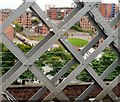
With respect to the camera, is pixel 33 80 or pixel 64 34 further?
pixel 33 80

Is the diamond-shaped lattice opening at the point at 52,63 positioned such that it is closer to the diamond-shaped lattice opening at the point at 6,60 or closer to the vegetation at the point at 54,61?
the vegetation at the point at 54,61

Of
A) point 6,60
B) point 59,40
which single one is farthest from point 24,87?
point 59,40

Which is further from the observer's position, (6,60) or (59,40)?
(6,60)

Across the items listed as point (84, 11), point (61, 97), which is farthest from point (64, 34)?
point (61, 97)

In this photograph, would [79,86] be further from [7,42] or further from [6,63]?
[7,42]

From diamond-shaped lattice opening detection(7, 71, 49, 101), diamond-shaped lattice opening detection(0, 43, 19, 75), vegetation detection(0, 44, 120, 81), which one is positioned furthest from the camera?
diamond-shaped lattice opening detection(7, 71, 49, 101)

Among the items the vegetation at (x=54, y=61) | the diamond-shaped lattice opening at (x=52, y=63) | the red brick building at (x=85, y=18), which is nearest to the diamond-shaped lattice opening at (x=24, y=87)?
the vegetation at (x=54, y=61)

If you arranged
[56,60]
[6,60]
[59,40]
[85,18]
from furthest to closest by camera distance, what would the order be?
[56,60]
[6,60]
[85,18]
[59,40]

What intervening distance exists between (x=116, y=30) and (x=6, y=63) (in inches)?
53.5

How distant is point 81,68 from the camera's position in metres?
2.17

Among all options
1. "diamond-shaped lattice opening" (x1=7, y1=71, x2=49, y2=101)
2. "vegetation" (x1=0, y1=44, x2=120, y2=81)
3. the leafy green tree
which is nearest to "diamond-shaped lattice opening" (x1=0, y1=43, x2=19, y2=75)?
"vegetation" (x1=0, y1=44, x2=120, y2=81)

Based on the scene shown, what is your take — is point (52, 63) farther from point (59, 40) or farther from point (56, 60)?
point (59, 40)

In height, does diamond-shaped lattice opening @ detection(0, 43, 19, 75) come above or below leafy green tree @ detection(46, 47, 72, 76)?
above

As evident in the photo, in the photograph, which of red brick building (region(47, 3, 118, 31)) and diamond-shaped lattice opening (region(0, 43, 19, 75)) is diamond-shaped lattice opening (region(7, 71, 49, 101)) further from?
red brick building (region(47, 3, 118, 31))
